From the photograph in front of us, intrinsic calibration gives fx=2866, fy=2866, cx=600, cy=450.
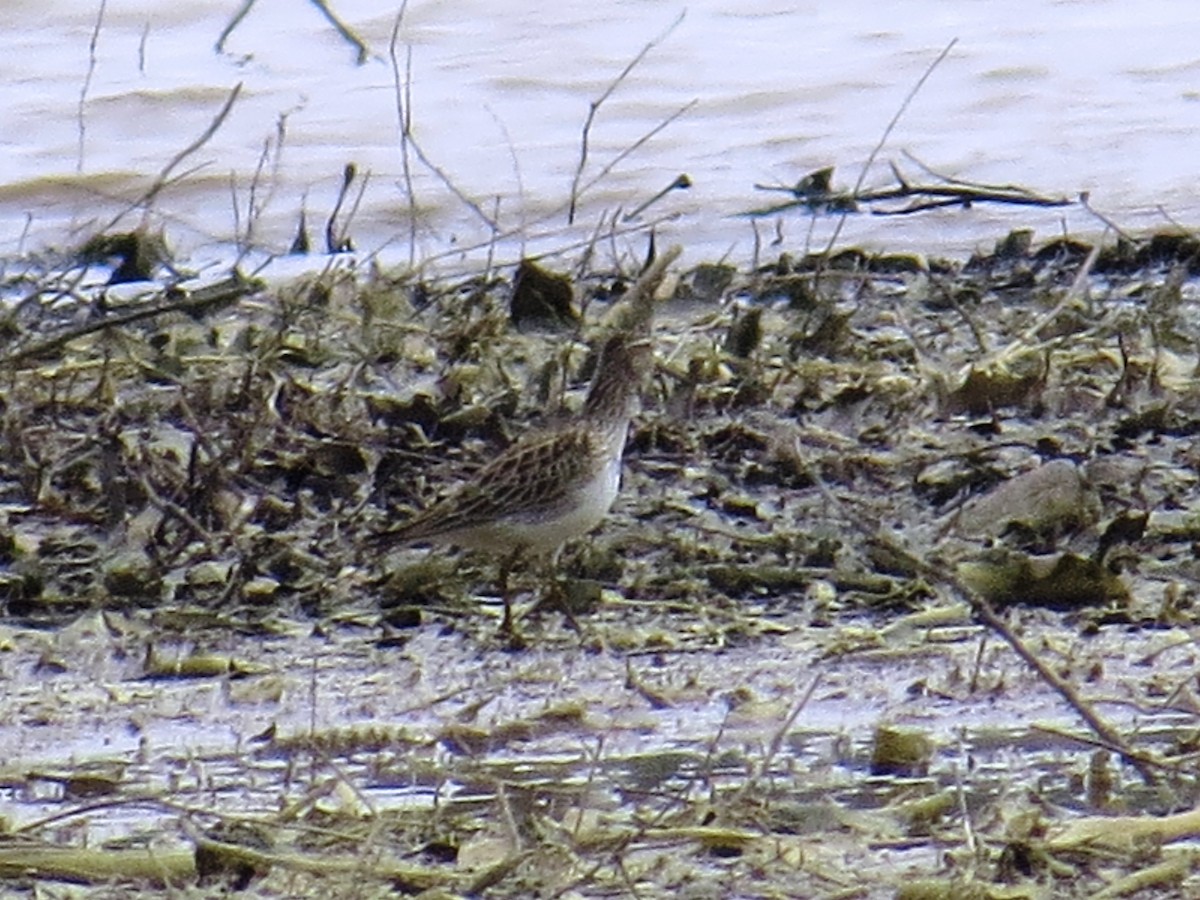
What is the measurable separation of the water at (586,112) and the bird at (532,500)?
12.7ft

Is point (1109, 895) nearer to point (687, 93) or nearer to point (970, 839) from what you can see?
point (970, 839)

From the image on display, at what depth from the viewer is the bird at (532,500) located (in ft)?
19.1

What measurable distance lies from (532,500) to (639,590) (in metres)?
0.32

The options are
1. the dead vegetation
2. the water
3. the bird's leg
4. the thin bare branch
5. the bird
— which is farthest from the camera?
the water

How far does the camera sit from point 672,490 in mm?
6680

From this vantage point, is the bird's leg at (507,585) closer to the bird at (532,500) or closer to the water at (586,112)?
the bird at (532,500)

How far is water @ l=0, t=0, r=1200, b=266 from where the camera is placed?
34.3 ft

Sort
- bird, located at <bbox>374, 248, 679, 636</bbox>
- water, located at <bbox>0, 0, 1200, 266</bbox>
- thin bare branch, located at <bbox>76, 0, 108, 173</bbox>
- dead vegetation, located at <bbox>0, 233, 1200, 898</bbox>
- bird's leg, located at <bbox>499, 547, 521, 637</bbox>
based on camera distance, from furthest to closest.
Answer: water, located at <bbox>0, 0, 1200, 266</bbox>
thin bare branch, located at <bbox>76, 0, 108, 173</bbox>
bird, located at <bbox>374, 248, 679, 636</bbox>
bird's leg, located at <bbox>499, 547, 521, 637</bbox>
dead vegetation, located at <bbox>0, 233, 1200, 898</bbox>

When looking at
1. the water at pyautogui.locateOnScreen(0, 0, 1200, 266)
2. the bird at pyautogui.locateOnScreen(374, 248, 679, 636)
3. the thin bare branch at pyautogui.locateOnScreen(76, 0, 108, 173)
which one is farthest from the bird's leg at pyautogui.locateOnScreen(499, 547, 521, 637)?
the water at pyautogui.locateOnScreen(0, 0, 1200, 266)

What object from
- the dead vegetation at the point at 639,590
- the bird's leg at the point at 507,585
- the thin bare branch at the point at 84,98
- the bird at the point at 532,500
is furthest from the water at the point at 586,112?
the bird's leg at the point at 507,585

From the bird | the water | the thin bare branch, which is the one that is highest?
the bird

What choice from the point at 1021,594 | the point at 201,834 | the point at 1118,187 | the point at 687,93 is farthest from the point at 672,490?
the point at 687,93

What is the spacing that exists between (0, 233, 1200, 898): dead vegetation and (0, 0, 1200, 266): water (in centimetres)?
155

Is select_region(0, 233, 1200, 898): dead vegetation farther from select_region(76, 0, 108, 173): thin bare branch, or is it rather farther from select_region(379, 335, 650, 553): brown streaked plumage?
select_region(76, 0, 108, 173): thin bare branch
